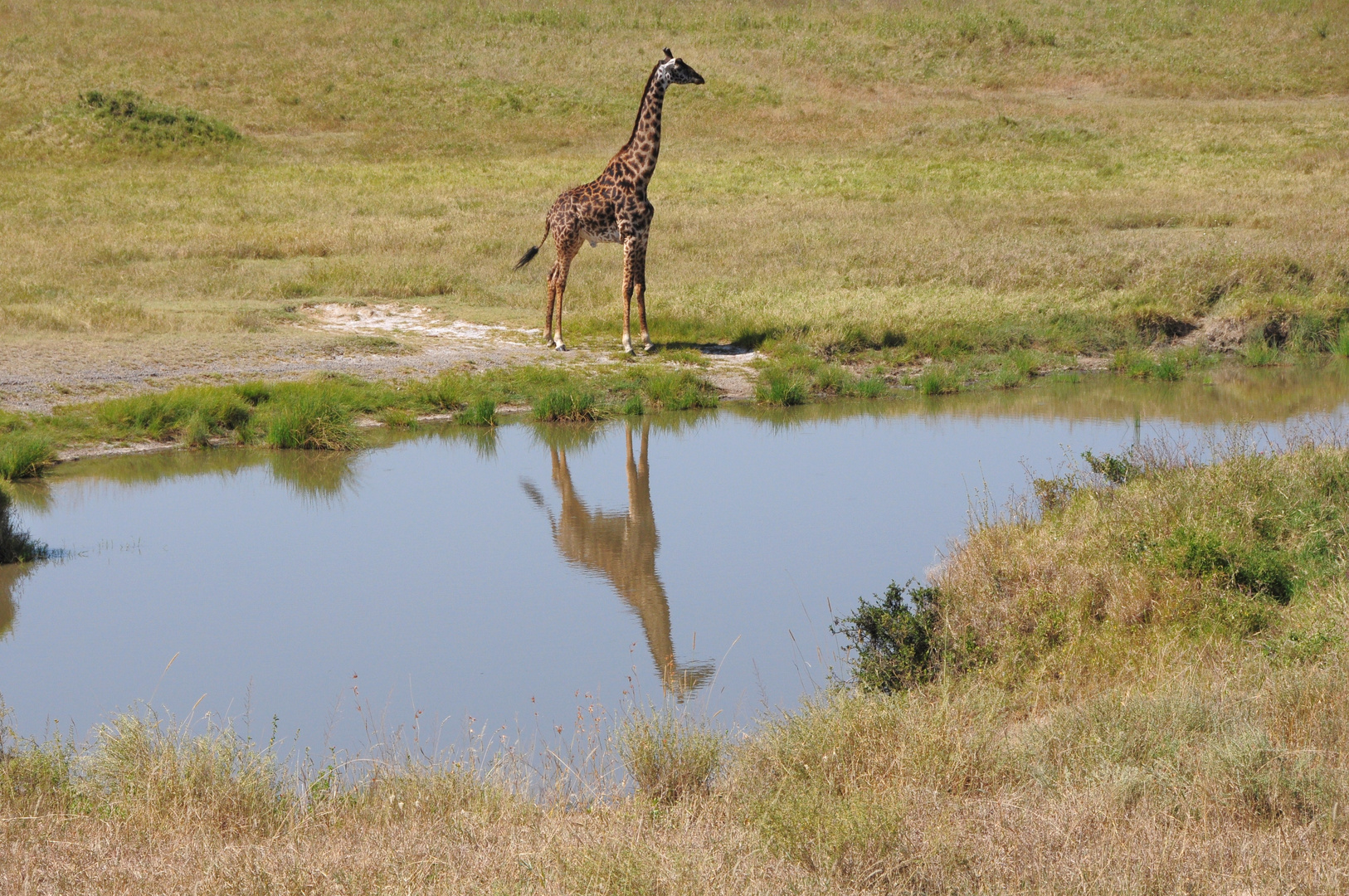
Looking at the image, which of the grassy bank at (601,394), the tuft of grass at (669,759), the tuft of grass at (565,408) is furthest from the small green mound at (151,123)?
Answer: the tuft of grass at (669,759)

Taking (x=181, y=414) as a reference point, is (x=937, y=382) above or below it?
above

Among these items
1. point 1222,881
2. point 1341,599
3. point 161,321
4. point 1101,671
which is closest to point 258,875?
point 1222,881

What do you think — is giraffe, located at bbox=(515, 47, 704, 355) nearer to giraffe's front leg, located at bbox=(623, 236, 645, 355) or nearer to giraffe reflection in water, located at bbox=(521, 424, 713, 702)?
giraffe's front leg, located at bbox=(623, 236, 645, 355)

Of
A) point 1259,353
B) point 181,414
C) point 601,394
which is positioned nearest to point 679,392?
point 601,394

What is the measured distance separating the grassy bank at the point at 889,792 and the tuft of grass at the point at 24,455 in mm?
6043

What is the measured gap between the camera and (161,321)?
16719mm

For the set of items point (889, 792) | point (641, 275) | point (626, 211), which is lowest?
point (889, 792)

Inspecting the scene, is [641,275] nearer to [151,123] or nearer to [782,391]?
[782,391]

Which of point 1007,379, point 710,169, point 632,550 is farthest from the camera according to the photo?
point 710,169

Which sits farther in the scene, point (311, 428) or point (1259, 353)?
point (1259, 353)

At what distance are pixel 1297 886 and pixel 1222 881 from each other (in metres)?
0.21

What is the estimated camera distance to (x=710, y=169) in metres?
35.6

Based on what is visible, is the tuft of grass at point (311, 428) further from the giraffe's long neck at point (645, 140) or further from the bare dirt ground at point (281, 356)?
the giraffe's long neck at point (645, 140)

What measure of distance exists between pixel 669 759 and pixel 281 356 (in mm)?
11595
